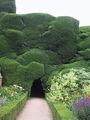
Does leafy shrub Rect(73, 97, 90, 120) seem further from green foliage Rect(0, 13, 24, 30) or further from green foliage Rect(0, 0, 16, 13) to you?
green foliage Rect(0, 0, 16, 13)

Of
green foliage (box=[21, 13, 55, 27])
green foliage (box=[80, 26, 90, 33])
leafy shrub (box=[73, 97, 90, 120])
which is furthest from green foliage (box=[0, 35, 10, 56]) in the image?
leafy shrub (box=[73, 97, 90, 120])

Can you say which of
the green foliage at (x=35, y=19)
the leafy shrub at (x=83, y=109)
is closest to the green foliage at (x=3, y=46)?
the green foliage at (x=35, y=19)

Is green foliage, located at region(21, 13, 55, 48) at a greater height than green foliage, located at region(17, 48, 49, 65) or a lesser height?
greater

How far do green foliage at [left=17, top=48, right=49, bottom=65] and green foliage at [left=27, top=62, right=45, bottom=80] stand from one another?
1.43 m

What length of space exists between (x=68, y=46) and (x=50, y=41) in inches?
69.2

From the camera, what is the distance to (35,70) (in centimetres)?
3450

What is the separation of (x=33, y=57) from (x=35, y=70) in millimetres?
2253

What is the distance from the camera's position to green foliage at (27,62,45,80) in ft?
113

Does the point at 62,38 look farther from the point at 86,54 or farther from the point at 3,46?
the point at 3,46

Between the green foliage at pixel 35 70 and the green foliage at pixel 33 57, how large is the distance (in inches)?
56.3

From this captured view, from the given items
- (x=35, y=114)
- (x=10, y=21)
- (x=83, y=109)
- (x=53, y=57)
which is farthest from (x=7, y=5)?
(x=83, y=109)

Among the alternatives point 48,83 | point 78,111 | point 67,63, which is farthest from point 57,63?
point 78,111

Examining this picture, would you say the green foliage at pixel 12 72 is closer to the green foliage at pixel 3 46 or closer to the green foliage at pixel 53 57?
the green foliage at pixel 3 46

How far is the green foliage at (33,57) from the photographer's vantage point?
36.0 meters
